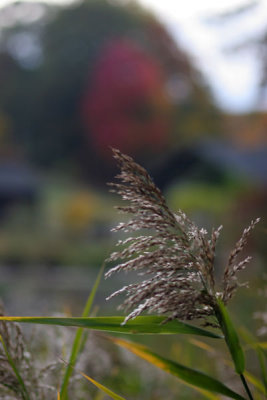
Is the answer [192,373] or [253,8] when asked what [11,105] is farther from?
[192,373]

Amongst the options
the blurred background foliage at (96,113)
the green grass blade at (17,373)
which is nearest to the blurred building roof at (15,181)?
the blurred background foliage at (96,113)

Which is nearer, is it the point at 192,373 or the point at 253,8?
the point at 192,373

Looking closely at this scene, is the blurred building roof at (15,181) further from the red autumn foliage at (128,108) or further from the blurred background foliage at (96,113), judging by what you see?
the red autumn foliage at (128,108)

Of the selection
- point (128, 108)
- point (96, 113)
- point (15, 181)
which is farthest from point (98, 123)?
point (15, 181)

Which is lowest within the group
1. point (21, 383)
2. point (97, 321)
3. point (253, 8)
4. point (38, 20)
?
point (21, 383)

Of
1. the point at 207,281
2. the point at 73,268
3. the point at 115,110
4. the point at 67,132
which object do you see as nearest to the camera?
the point at 207,281

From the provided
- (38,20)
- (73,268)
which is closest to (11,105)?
(38,20)

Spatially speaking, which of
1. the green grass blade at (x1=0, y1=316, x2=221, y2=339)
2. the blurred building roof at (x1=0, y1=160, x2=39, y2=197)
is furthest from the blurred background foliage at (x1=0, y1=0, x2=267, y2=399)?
the green grass blade at (x1=0, y1=316, x2=221, y2=339)

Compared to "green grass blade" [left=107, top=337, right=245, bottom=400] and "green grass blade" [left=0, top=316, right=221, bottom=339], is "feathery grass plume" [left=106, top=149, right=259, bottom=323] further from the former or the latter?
"green grass blade" [left=107, top=337, right=245, bottom=400]
